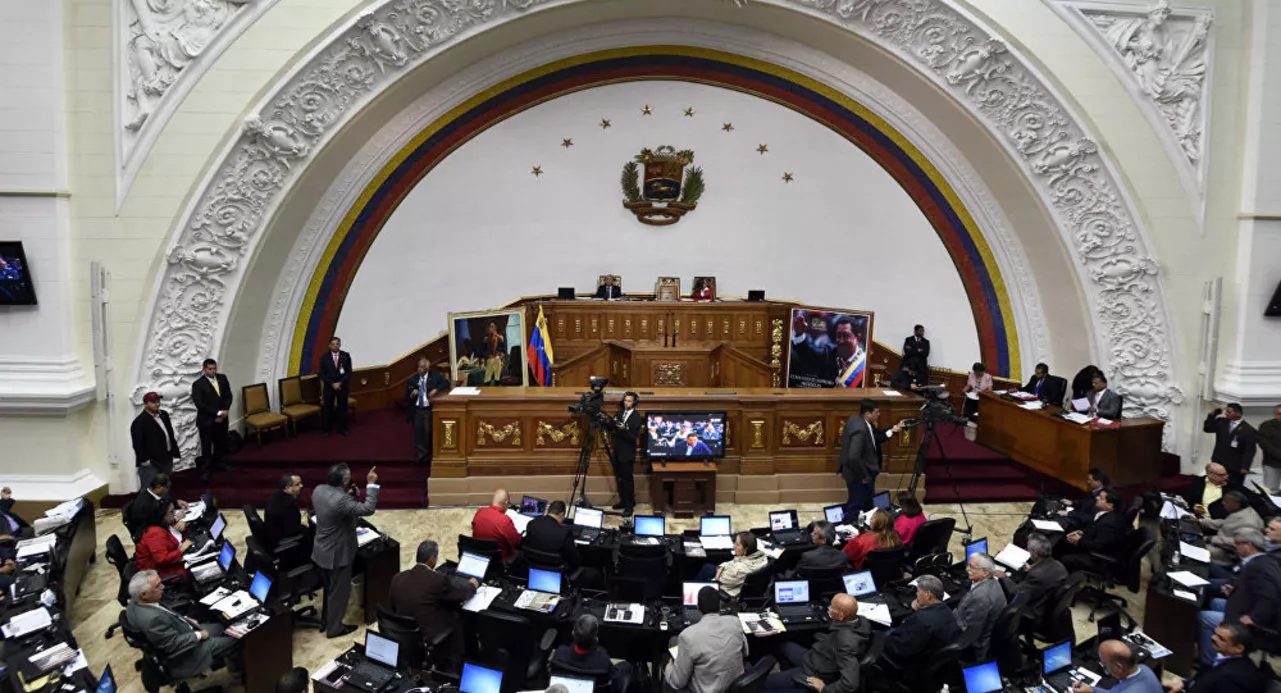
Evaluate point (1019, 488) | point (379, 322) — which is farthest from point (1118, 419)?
point (379, 322)

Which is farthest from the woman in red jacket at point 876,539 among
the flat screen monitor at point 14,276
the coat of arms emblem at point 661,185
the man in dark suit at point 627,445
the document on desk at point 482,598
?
the coat of arms emblem at point 661,185

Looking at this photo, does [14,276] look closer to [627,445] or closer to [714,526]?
[627,445]

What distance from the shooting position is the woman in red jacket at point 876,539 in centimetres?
563

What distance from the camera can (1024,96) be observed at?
9945 millimetres

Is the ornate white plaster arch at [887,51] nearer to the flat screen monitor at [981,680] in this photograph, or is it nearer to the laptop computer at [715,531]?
the laptop computer at [715,531]

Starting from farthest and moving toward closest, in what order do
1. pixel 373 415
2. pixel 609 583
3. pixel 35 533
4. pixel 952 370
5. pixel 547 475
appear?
pixel 952 370 → pixel 373 415 → pixel 547 475 → pixel 35 533 → pixel 609 583

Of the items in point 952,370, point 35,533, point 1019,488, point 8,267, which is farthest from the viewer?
point 952,370

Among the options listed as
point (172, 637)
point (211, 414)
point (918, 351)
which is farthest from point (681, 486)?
point (918, 351)

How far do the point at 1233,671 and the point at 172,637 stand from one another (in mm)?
6092

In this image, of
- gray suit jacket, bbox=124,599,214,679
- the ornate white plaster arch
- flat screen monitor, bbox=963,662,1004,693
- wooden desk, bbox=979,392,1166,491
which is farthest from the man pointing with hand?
wooden desk, bbox=979,392,1166,491

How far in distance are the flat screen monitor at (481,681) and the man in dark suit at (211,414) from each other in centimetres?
616

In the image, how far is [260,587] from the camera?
514cm

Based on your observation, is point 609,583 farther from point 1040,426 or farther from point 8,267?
point 8,267

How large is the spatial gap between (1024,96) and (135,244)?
11.6 m
